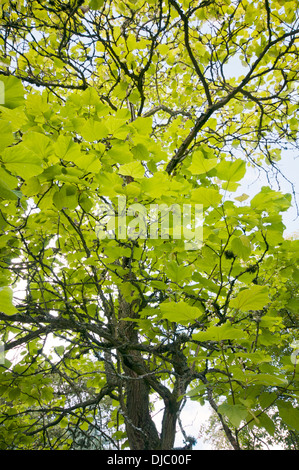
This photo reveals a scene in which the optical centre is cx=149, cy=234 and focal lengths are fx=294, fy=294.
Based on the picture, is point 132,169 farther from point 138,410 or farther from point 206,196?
point 138,410

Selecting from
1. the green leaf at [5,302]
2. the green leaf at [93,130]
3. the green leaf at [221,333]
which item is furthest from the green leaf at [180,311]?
the green leaf at [93,130]

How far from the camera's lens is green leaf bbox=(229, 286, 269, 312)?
89 centimetres

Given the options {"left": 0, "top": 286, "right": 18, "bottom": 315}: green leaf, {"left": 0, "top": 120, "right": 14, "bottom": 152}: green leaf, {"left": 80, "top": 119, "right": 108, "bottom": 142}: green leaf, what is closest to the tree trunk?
{"left": 80, "top": 119, "right": 108, "bottom": 142}: green leaf

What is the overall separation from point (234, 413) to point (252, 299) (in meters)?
0.32

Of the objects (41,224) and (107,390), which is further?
(107,390)

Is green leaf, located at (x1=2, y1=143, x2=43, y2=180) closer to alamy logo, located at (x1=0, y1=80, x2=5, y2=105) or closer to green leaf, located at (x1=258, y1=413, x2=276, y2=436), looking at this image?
alamy logo, located at (x1=0, y1=80, x2=5, y2=105)

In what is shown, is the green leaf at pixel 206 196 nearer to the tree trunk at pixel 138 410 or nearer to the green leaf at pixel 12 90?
the green leaf at pixel 12 90

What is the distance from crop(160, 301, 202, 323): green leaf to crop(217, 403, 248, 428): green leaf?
0.27m

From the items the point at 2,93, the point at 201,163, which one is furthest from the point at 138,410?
the point at 2,93

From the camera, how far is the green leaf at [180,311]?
853 millimetres

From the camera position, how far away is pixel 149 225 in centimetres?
154
